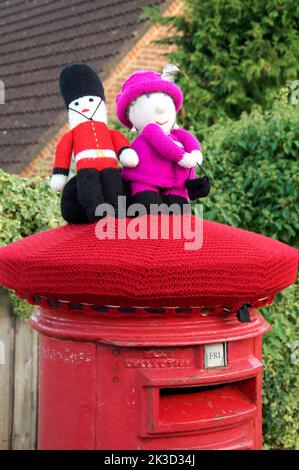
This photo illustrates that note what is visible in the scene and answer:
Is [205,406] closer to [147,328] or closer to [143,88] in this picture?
[147,328]

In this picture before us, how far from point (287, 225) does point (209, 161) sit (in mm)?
586

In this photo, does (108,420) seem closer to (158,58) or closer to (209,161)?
(209,161)

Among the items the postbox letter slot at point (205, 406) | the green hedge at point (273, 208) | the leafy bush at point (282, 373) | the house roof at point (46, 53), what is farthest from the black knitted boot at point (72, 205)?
the house roof at point (46, 53)

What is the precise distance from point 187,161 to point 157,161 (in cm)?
10

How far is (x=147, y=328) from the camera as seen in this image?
6.27 feet

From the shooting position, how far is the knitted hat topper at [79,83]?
2229mm

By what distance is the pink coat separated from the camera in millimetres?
2154

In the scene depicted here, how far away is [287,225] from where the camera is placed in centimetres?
371

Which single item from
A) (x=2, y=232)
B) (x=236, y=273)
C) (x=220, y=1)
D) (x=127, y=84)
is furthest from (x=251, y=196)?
(x=220, y=1)

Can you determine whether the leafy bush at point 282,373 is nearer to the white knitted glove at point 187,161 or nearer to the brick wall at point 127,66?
the white knitted glove at point 187,161

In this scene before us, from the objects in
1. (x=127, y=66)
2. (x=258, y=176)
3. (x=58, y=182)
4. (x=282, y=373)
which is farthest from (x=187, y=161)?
(x=127, y=66)

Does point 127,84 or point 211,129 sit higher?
point 211,129

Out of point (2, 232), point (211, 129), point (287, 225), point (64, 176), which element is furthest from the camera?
point (211, 129)

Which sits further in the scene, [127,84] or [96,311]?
[127,84]
